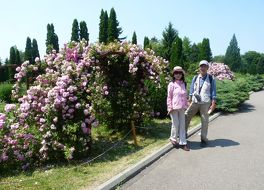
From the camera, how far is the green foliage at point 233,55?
8250 cm

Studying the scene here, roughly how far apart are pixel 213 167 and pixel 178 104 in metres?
1.80

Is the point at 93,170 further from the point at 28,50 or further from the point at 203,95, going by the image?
the point at 28,50

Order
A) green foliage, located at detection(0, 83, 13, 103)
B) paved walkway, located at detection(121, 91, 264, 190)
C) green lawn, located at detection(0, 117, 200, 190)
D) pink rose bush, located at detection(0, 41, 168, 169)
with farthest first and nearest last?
green foliage, located at detection(0, 83, 13, 103), pink rose bush, located at detection(0, 41, 168, 169), green lawn, located at detection(0, 117, 200, 190), paved walkway, located at detection(121, 91, 264, 190)

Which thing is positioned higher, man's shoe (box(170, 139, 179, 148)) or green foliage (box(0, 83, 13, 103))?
green foliage (box(0, 83, 13, 103))

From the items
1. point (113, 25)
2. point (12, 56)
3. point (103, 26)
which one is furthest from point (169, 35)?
point (12, 56)

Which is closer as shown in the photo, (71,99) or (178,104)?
(71,99)

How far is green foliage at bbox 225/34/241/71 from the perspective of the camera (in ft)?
271

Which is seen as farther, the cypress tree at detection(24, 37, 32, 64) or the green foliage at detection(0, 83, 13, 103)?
the cypress tree at detection(24, 37, 32, 64)

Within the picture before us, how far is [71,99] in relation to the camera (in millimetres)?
8023

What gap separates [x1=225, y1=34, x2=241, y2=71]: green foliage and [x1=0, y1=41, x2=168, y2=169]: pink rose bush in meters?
72.4

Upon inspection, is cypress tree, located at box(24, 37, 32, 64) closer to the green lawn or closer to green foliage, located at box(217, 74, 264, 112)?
green foliage, located at box(217, 74, 264, 112)

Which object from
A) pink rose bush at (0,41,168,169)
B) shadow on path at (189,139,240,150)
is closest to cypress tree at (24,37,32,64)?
pink rose bush at (0,41,168,169)

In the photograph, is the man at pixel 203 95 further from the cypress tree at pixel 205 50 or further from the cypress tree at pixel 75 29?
the cypress tree at pixel 75 29

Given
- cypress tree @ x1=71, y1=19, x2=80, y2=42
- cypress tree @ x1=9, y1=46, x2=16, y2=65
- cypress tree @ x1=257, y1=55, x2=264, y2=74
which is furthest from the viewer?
cypress tree @ x1=71, y1=19, x2=80, y2=42
